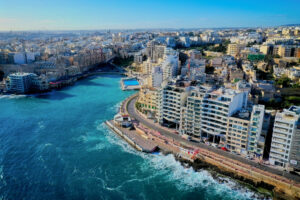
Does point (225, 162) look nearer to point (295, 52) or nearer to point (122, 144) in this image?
point (122, 144)

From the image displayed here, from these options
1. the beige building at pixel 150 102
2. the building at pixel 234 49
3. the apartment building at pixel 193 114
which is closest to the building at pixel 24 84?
the beige building at pixel 150 102

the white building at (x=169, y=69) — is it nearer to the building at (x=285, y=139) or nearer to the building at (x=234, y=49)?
the building at (x=234, y=49)

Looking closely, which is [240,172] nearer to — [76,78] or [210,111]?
[210,111]

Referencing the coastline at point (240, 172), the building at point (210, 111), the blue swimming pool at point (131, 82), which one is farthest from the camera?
the blue swimming pool at point (131, 82)

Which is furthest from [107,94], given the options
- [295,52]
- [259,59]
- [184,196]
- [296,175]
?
[295,52]

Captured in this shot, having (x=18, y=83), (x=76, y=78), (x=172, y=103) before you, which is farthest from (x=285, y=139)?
(x=76, y=78)

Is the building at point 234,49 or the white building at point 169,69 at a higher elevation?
the building at point 234,49
